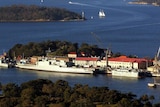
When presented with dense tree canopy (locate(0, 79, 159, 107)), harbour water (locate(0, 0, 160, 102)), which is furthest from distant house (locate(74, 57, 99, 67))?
dense tree canopy (locate(0, 79, 159, 107))

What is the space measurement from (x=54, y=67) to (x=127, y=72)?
1769 mm

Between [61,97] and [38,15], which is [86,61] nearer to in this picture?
[61,97]

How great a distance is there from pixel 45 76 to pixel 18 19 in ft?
53.1

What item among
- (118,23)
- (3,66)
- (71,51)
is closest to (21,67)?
(3,66)

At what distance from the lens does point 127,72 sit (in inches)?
490

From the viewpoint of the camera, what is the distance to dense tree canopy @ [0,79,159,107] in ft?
25.4

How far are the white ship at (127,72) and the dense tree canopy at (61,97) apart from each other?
3.38 metres

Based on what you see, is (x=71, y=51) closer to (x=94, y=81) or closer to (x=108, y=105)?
(x=94, y=81)

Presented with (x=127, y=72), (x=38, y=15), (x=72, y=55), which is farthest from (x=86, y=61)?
(x=38, y=15)

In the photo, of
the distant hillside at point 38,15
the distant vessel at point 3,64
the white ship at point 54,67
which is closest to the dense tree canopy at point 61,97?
the white ship at point 54,67

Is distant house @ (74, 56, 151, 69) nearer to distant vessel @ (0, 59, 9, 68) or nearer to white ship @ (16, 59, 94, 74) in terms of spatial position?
white ship @ (16, 59, 94, 74)

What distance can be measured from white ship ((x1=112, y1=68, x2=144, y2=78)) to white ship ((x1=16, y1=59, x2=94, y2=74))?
53cm

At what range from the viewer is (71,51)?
1466 cm

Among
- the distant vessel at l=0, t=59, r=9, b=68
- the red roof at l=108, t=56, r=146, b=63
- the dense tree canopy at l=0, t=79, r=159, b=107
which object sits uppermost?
the dense tree canopy at l=0, t=79, r=159, b=107
